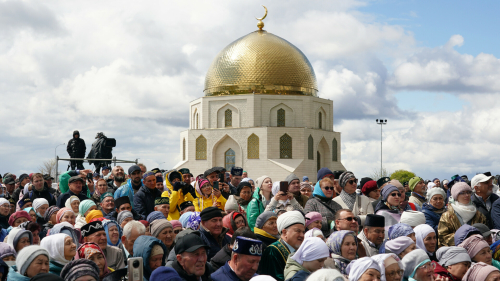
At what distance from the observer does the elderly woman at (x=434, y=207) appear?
6938 millimetres

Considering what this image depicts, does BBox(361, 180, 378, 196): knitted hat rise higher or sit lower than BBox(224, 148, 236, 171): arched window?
lower

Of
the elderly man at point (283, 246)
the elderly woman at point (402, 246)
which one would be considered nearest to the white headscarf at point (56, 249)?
the elderly man at point (283, 246)

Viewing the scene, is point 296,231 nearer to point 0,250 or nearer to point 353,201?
point 353,201

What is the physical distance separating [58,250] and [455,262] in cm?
361

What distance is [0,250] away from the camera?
489 centimetres

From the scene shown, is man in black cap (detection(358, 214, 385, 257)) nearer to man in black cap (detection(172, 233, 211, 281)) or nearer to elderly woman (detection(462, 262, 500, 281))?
elderly woman (detection(462, 262, 500, 281))

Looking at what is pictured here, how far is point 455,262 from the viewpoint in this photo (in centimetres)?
493

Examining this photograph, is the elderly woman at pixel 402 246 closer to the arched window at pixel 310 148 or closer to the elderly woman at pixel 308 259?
the elderly woman at pixel 308 259

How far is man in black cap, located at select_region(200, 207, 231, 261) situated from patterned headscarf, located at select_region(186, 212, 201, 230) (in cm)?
82

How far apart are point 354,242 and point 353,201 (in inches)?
92.6

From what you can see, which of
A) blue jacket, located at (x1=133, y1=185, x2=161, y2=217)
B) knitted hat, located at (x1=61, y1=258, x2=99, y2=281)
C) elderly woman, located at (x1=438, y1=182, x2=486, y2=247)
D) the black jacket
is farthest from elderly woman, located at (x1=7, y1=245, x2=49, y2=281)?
the black jacket

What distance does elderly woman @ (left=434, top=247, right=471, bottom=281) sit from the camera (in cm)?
489

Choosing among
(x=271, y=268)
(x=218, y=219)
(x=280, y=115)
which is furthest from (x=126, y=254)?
(x=280, y=115)

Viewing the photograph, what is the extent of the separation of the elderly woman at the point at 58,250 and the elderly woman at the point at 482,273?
11.4 ft
